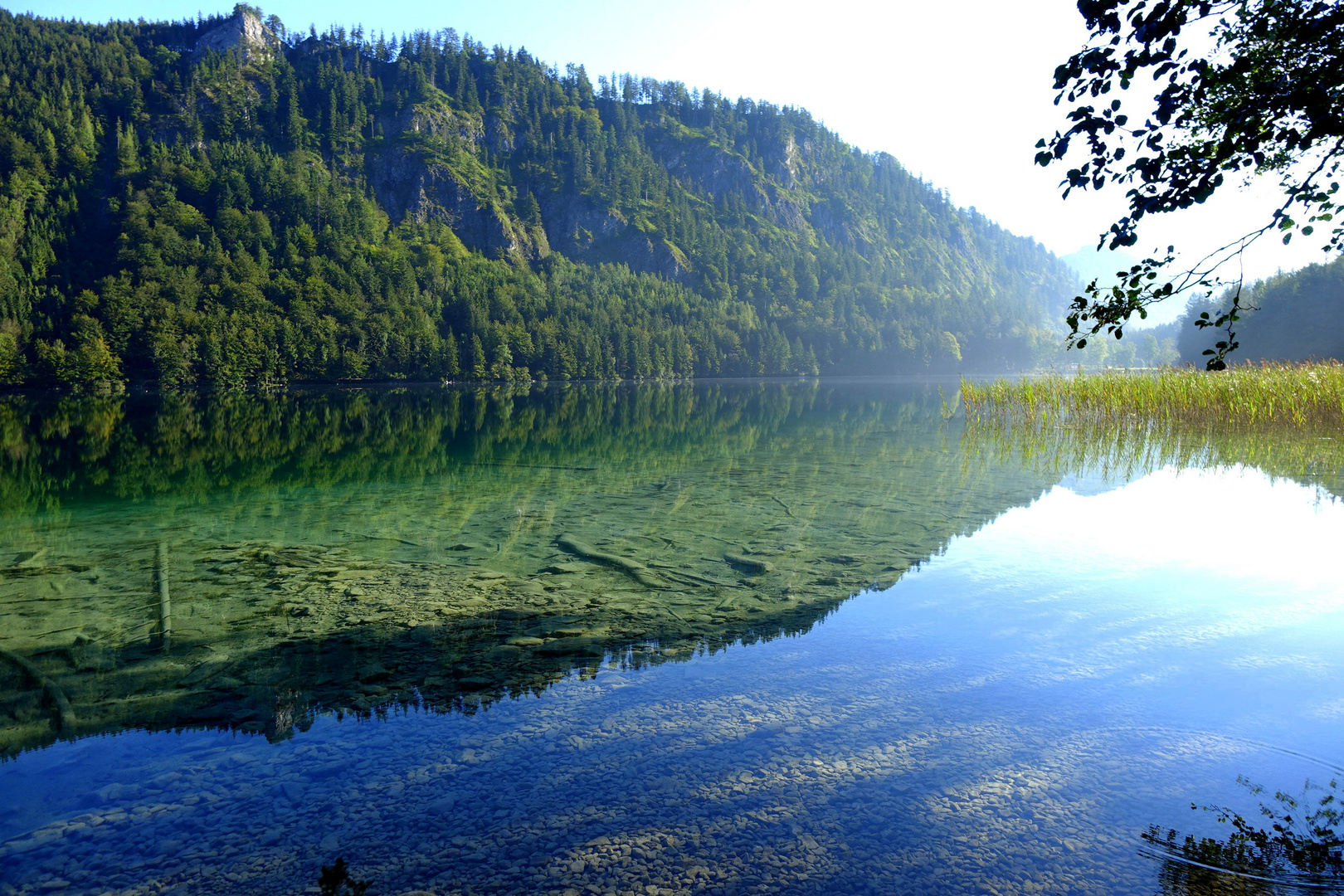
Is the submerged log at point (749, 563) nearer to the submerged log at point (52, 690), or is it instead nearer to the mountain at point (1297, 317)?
the submerged log at point (52, 690)

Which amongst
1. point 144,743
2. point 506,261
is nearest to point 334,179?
point 506,261

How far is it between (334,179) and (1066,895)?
19349cm

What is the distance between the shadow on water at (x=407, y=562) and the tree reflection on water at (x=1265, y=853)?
4095mm

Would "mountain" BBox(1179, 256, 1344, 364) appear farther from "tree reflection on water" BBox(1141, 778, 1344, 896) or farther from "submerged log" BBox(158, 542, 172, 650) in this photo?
"submerged log" BBox(158, 542, 172, 650)

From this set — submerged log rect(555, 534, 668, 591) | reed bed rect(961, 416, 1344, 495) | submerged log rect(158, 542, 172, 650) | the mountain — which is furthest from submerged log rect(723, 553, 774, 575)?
the mountain

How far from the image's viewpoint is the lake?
13.4 ft

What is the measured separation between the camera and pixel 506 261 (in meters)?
176

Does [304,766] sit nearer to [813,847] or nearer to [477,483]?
[813,847]

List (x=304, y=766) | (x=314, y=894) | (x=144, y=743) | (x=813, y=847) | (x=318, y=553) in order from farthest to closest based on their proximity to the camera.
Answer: (x=318, y=553)
(x=144, y=743)
(x=304, y=766)
(x=813, y=847)
(x=314, y=894)

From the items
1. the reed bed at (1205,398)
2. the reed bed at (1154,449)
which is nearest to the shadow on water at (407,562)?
the reed bed at (1154,449)

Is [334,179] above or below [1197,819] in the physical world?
above

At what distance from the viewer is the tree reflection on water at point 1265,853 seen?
148 inches

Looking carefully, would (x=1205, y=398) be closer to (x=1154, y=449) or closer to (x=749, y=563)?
(x=1154, y=449)

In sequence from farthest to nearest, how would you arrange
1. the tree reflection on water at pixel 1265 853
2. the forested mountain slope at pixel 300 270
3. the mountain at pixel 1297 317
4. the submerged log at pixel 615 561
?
the forested mountain slope at pixel 300 270 → the mountain at pixel 1297 317 → the submerged log at pixel 615 561 → the tree reflection on water at pixel 1265 853
